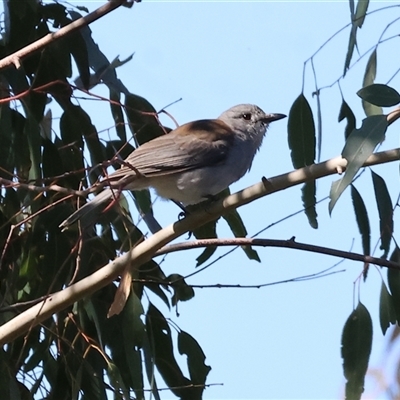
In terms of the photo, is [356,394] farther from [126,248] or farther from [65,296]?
[126,248]

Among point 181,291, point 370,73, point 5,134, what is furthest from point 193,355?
point 370,73

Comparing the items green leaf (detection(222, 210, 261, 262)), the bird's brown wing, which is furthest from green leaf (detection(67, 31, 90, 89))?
green leaf (detection(222, 210, 261, 262))

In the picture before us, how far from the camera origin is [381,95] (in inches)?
75.8

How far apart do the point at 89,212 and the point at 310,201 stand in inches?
25.6

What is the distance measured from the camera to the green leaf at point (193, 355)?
265 centimetres

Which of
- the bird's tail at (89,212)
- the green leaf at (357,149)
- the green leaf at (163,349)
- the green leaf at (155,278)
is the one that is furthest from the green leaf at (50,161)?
the green leaf at (357,149)

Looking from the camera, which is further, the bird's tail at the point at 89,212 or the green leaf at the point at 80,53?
the green leaf at the point at 80,53

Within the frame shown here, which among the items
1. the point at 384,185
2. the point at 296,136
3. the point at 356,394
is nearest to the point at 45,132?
the point at 296,136

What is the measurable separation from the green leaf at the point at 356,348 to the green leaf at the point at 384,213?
0.61ft

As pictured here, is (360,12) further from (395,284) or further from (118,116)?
(118,116)

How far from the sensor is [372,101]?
192 cm

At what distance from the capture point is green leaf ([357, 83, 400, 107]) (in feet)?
6.29

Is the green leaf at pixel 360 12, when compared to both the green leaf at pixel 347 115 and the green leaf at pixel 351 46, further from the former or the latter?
the green leaf at pixel 347 115

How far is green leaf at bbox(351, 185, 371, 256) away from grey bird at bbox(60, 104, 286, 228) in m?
0.63
